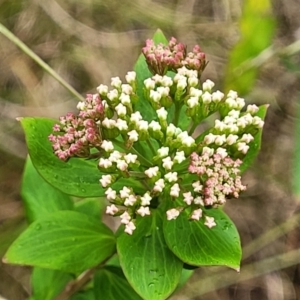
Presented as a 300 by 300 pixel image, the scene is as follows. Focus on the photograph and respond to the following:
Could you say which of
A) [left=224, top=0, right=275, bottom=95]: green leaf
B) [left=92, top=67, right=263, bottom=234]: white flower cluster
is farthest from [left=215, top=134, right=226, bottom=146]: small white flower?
[left=224, top=0, right=275, bottom=95]: green leaf

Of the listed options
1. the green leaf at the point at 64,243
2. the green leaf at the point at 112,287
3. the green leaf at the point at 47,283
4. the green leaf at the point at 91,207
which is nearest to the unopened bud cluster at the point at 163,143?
the green leaf at the point at 64,243

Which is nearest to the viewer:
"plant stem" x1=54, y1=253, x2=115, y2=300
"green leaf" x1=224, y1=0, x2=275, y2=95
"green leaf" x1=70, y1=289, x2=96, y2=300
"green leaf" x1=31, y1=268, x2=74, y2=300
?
"plant stem" x1=54, y1=253, x2=115, y2=300

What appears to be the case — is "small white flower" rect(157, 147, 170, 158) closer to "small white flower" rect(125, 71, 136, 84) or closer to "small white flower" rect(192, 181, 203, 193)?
"small white flower" rect(192, 181, 203, 193)

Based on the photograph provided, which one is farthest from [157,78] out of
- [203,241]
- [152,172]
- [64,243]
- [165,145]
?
[64,243]

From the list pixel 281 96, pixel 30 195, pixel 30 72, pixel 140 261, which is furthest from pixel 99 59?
pixel 140 261

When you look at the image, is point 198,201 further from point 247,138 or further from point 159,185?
point 247,138

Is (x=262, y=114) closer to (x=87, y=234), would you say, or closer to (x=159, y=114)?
(x=159, y=114)

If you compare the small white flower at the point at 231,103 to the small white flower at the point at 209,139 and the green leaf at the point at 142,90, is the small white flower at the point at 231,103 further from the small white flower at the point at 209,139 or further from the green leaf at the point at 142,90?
the green leaf at the point at 142,90

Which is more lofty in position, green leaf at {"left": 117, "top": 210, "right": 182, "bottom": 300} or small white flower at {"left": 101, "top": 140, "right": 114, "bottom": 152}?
small white flower at {"left": 101, "top": 140, "right": 114, "bottom": 152}
